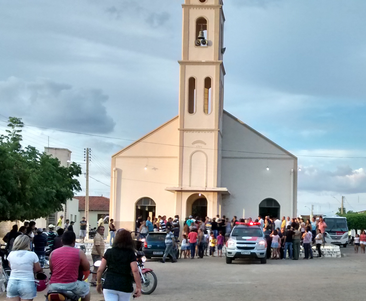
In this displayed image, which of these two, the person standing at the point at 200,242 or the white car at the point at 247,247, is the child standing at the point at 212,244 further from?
the white car at the point at 247,247

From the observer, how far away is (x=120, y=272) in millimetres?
8344

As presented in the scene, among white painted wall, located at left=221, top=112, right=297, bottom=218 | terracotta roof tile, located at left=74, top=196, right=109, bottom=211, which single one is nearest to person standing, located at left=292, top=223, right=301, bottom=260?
white painted wall, located at left=221, top=112, right=297, bottom=218

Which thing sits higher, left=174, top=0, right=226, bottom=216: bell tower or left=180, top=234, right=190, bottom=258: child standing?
left=174, top=0, right=226, bottom=216: bell tower

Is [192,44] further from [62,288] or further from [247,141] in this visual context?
[62,288]

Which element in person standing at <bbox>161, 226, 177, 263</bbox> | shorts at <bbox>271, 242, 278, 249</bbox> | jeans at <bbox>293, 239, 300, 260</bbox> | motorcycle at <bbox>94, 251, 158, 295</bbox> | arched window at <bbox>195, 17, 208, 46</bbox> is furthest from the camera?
arched window at <bbox>195, 17, 208, 46</bbox>

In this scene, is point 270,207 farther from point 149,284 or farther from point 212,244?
point 149,284

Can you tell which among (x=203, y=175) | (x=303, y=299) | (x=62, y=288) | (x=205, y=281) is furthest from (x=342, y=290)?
(x=203, y=175)

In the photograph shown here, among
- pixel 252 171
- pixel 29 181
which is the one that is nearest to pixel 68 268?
pixel 29 181

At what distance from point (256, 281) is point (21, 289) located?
36.8 feet

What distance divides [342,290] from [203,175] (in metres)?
24.4

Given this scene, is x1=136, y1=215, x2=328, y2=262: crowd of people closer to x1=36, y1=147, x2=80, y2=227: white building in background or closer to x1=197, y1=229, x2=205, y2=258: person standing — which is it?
x1=197, y1=229, x2=205, y2=258: person standing

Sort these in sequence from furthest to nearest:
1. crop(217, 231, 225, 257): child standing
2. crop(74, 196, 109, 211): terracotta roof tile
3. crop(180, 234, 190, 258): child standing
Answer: crop(74, 196, 109, 211): terracotta roof tile, crop(217, 231, 225, 257): child standing, crop(180, 234, 190, 258): child standing

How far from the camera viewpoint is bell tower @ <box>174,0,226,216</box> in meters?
41.4

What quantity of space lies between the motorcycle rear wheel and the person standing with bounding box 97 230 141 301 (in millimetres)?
7804
